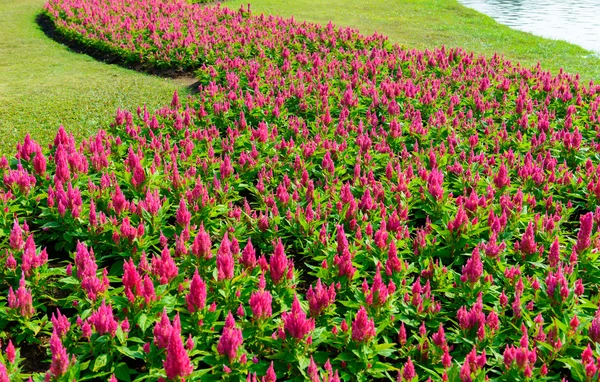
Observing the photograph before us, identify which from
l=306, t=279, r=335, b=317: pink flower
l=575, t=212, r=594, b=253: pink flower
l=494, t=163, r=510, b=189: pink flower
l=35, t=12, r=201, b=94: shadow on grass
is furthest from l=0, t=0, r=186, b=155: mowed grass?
l=575, t=212, r=594, b=253: pink flower

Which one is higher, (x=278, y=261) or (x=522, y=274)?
(x=278, y=261)

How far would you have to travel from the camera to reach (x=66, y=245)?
6.02 meters

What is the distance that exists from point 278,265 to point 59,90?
10.5m

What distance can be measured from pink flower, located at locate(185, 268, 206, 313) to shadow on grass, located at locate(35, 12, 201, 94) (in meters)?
9.71

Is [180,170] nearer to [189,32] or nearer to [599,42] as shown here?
[189,32]

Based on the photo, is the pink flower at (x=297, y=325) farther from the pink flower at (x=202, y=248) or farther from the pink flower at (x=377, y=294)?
the pink flower at (x=202, y=248)

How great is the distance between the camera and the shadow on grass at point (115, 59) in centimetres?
1494

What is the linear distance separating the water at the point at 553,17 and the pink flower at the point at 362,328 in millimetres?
18370

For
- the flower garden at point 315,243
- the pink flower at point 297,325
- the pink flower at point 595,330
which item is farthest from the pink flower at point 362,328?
the pink flower at point 595,330

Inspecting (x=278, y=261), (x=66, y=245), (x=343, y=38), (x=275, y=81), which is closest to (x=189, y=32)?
(x=343, y=38)

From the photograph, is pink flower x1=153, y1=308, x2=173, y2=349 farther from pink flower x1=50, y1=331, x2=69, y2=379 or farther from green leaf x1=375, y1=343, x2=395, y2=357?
green leaf x1=375, y1=343, x2=395, y2=357

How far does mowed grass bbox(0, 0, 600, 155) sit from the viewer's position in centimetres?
1159

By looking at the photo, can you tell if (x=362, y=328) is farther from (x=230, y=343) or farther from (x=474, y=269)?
(x=474, y=269)

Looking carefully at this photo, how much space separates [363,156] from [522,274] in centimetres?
332
